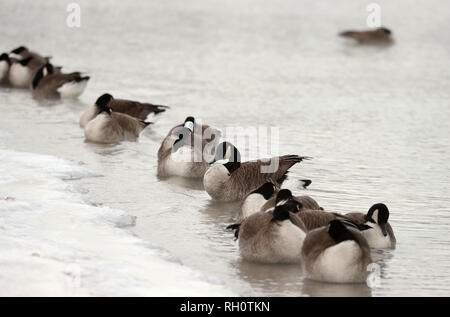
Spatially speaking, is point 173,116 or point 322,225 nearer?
point 322,225

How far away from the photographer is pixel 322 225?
7.42m

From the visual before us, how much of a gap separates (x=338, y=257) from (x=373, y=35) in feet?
54.2

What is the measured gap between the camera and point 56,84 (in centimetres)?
1520

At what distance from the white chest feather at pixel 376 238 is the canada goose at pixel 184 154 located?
297 cm

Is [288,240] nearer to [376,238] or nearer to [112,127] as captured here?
[376,238]

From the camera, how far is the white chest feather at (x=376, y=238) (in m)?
7.60

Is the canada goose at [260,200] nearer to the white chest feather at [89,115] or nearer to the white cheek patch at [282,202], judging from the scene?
the white cheek patch at [282,202]

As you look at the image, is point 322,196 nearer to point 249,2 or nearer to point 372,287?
point 372,287

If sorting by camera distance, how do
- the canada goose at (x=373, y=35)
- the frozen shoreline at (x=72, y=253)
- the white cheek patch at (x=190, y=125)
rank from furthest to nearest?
1. the canada goose at (x=373, y=35)
2. the white cheek patch at (x=190, y=125)
3. the frozen shoreline at (x=72, y=253)

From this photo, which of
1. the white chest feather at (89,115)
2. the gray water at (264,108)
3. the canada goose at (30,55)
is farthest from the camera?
the canada goose at (30,55)

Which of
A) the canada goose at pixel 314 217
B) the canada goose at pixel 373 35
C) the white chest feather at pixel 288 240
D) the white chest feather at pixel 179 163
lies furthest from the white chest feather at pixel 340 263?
the canada goose at pixel 373 35
